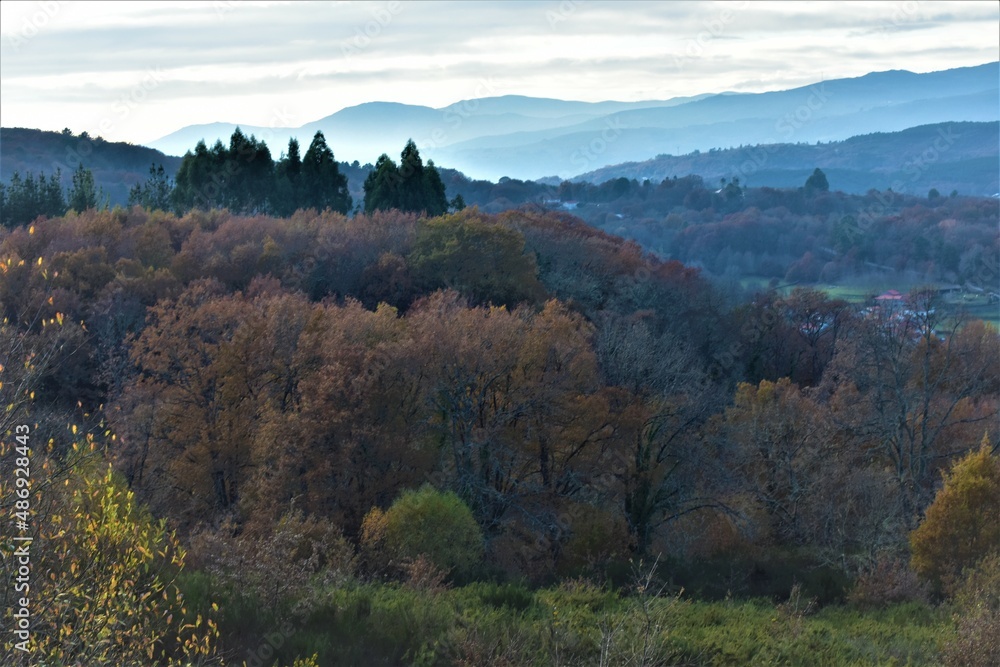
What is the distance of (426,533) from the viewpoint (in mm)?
21078

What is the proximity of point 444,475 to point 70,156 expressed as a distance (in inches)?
4232

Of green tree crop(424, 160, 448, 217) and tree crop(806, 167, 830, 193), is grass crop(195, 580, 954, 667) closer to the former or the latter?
green tree crop(424, 160, 448, 217)

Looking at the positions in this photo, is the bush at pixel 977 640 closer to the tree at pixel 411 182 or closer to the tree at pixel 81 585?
the tree at pixel 81 585

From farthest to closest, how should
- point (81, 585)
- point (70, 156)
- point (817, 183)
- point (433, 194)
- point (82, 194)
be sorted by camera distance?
point (817, 183)
point (70, 156)
point (433, 194)
point (82, 194)
point (81, 585)

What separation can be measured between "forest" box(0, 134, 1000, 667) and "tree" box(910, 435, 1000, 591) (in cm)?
7

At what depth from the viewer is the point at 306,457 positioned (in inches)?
930

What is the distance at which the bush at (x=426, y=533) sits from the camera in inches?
826

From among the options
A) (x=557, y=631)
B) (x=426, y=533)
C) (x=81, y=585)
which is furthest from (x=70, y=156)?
(x=81, y=585)

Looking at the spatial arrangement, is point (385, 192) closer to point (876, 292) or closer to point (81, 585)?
point (81, 585)

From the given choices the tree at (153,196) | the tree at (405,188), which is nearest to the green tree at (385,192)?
the tree at (405,188)

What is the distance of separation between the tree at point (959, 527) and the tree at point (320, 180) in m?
42.9

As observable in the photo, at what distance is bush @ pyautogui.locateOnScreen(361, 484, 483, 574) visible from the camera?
21.0 meters

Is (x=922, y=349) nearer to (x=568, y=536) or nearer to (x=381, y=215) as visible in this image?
(x=568, y=536)

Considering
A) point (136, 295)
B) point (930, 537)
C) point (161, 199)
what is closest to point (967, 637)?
point (930, 537)
